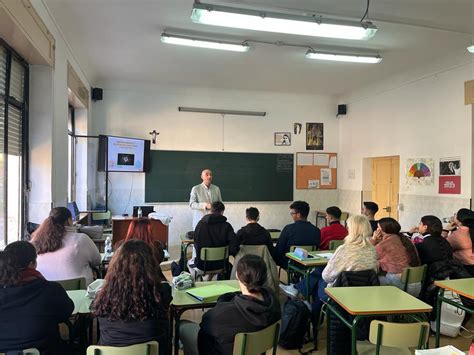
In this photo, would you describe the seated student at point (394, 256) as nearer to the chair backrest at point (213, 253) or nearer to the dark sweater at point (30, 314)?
the chair backrest at point (213, 253)

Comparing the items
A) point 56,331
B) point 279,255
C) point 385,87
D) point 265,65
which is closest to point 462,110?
point 385,87

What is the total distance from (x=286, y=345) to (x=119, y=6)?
3.78 meters

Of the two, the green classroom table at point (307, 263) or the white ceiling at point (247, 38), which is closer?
the green classroom table at point (307, 263)

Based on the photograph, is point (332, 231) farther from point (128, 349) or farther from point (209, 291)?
point (128, 349)

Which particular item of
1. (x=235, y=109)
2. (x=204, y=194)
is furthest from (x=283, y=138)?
(x=204, y=194)

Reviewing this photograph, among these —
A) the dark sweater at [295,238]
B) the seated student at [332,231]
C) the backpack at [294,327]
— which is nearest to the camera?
the backpack at [294,327]

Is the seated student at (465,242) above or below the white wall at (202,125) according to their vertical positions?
below

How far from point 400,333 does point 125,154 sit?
19.4 feet

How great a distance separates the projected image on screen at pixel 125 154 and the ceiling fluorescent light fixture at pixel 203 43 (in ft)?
9.26

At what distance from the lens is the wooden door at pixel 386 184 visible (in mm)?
6730

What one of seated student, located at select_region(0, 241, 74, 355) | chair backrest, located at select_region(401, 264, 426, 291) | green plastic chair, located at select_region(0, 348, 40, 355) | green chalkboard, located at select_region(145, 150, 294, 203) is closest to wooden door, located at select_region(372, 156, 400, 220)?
green chalkboard, located at select_region(145, 150, 294, 203)

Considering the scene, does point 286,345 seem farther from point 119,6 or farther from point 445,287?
point 119,6

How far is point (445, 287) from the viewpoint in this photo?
283 centimetres

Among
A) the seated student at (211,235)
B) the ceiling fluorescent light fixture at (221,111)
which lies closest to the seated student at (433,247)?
the seated student at (211,235)
